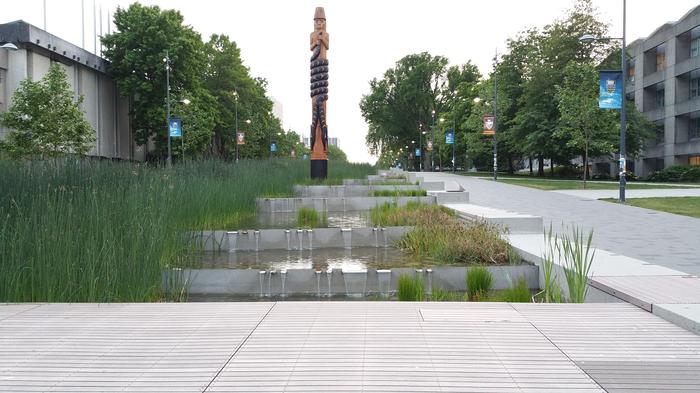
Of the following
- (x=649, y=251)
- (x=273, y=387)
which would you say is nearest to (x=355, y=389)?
(x=273, y=387)

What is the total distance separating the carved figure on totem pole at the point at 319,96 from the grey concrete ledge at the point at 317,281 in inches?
668

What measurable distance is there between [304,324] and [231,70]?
5078cm

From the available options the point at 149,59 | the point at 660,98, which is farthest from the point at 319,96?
the point at 660,98

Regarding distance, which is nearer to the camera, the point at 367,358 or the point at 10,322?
the point at 367,358

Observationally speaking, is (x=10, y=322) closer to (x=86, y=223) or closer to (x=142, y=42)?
(x=86, y=223)

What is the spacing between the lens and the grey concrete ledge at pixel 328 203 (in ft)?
53.0

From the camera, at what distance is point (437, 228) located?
32.0ft

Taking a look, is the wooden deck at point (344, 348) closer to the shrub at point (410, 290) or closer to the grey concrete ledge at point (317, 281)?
the shrub at point (410, 290)

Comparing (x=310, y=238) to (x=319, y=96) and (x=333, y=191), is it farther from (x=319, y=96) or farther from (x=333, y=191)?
(x=319, y=96)

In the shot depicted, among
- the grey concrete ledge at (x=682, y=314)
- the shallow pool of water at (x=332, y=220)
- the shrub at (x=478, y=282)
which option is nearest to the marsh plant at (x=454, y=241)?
the shrub at (x=478, y=282)

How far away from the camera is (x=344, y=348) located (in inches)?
156

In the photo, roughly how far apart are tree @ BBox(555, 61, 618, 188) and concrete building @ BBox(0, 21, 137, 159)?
80.5ft

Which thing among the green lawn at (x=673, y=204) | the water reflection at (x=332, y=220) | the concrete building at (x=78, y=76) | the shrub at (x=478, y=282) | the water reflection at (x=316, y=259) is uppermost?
the concrete building at (x=78, y=76)

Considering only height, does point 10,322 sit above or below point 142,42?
below
